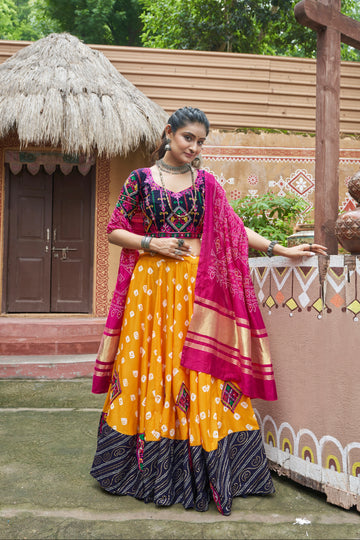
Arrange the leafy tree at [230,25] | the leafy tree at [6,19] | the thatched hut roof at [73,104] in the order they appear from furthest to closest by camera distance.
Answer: the leafy tree at [6,19] → the leafy tree at [230,25] → the thatched hut roof at [73,104]

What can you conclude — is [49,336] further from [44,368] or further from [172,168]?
[172,168]

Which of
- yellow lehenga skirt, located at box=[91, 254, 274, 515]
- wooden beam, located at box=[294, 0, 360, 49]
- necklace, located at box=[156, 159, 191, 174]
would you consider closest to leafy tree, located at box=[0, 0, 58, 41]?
wooden beam, located at box=[294, 0, 360, 49]

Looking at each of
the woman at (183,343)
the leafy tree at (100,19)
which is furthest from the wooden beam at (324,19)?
the leafy tree at (100,19)

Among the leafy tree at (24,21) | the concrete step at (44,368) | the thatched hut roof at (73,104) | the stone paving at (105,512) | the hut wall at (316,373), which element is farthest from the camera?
the leafy tree at (24,21)

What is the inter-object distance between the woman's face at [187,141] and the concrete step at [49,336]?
12.0ft

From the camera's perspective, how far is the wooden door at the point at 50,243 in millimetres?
6746

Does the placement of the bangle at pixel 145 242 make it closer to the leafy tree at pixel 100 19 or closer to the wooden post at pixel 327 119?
the wooden post at pixel 327 119

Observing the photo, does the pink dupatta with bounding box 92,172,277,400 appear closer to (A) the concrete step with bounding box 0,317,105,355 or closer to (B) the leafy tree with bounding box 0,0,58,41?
(A) the concrete step with bounding box 0,317,105,355

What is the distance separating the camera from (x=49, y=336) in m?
5.64

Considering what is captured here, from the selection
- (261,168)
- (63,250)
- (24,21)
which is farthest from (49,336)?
(24,21)

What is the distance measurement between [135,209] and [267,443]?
133 cm

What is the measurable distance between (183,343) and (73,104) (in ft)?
14.4

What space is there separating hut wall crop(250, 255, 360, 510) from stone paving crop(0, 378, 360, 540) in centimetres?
14

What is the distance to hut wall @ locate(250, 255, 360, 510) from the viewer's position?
205cm
